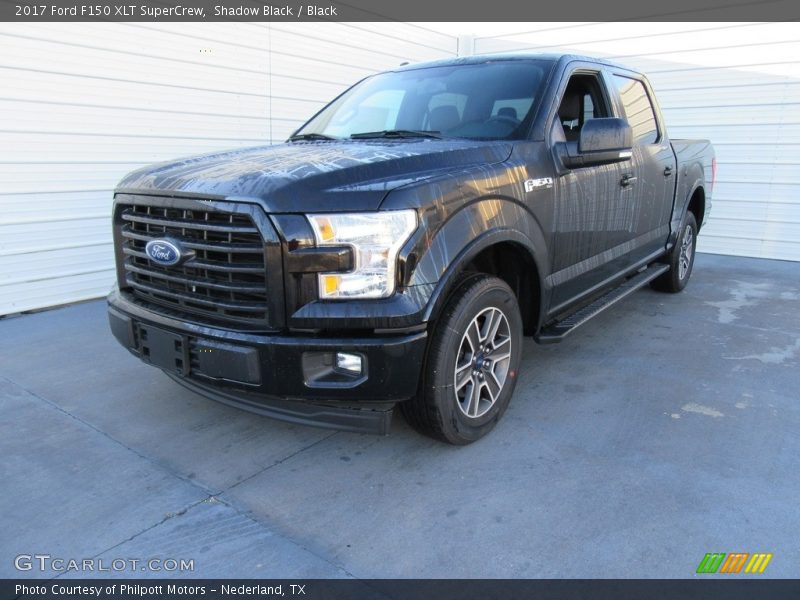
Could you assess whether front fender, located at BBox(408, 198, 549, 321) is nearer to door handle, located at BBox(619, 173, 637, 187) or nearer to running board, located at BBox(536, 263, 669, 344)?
running board, located at BBox(536, 263, 669, 344)

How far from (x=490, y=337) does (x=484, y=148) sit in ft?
3.09

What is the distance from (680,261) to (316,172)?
15.9ft

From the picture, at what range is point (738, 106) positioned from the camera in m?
8.28

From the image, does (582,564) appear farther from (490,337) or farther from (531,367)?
(531,367)

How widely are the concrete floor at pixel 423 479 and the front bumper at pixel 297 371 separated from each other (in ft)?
1.25

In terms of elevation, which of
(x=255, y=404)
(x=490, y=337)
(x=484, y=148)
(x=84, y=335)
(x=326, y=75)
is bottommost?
(x=84, y=335)

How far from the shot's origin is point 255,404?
2.65 meters

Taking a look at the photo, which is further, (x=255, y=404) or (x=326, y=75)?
(x=326, y=75)

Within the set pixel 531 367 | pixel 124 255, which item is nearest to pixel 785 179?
pixel 531 367
